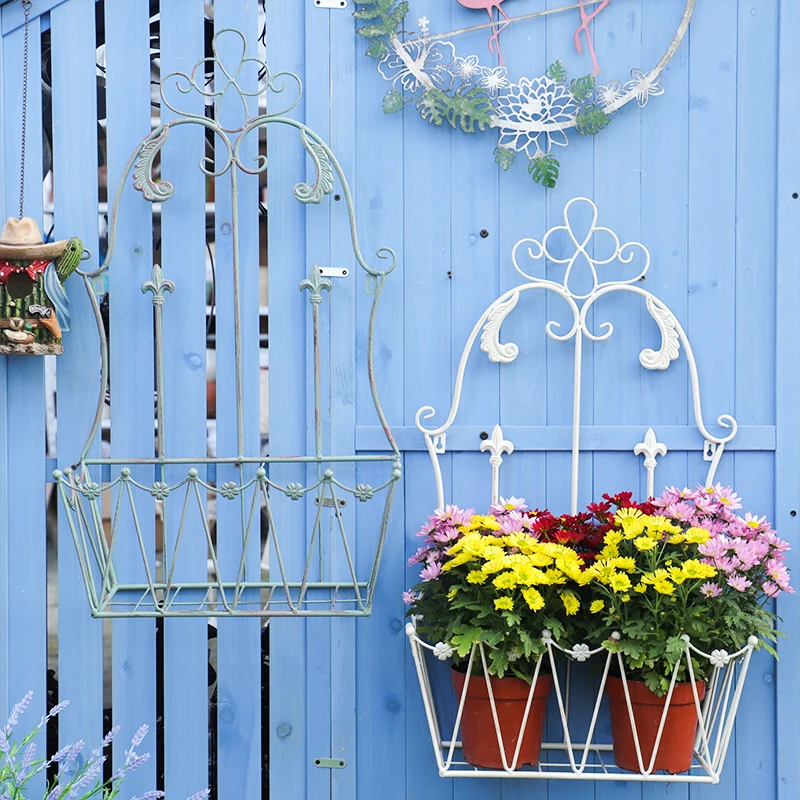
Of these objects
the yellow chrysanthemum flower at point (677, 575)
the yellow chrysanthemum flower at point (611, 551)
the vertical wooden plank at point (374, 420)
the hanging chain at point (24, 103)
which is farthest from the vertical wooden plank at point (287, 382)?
the yellow chrysanthemum flower at point (677, 575)

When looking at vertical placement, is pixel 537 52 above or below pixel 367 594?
above

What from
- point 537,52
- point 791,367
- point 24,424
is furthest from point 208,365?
point 791,367

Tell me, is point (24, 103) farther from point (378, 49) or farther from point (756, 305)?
point (756, 305)

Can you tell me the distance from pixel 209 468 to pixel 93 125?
697 mm

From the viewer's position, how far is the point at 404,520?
1.72 meters

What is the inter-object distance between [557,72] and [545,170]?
181mm

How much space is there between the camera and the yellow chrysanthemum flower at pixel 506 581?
1.41 meters

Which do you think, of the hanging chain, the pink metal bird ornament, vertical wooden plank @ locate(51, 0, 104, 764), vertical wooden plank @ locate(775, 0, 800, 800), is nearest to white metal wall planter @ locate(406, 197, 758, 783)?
vertical wooden plank @ locate(775, 0, 800, 800)

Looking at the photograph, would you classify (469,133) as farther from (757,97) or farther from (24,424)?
(24,424)

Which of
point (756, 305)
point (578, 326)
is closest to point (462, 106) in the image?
point (578, 326)

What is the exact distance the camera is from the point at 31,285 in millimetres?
1605

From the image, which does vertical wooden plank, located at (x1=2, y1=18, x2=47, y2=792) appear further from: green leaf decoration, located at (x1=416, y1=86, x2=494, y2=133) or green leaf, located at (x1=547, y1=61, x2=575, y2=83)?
green leaf, located at (x1=547, y1=61, x2=575, y2=83)

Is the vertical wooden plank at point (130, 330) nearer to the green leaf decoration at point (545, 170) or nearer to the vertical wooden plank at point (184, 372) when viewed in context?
the vertical wooden plank at point (184, 372)

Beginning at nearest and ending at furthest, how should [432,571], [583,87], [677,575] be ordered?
[677,575] → [432,571] → [583,87]
